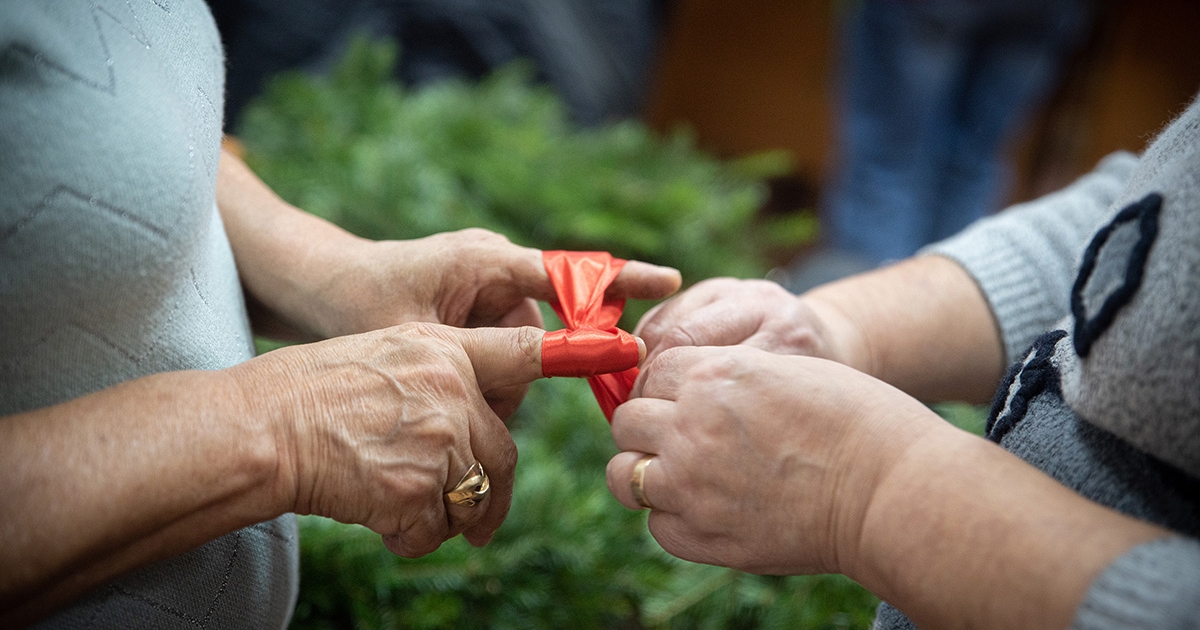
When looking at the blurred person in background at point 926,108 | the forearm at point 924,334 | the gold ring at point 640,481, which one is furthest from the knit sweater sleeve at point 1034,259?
the blurred person in background at point 926,108

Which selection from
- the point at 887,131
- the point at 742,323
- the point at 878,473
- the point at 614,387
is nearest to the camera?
the point at 878,473

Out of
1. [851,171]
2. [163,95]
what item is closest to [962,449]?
[163,95]

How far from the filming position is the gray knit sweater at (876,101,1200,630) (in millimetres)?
549

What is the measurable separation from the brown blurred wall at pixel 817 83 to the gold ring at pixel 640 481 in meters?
3.15

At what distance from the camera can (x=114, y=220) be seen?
2.04ft

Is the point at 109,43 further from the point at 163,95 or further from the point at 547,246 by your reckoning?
the point at 547,246

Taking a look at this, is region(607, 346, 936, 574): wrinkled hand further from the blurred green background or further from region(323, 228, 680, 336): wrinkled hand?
the blurred green background

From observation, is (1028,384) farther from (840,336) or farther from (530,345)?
(530,345)

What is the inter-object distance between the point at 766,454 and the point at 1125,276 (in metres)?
0.32

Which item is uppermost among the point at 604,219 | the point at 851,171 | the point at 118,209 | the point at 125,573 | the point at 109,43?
the point at 109,43

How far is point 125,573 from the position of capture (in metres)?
0.68

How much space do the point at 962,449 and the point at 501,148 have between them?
1.53 metres

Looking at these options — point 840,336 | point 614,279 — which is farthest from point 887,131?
point 614,279

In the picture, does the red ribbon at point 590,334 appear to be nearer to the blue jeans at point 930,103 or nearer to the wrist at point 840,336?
the wrist at point 840,336
